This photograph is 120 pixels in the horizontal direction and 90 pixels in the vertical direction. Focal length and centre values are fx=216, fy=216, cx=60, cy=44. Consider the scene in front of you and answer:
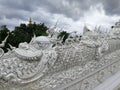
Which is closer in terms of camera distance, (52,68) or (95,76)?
(52,68)

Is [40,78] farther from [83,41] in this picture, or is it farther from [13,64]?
[83,41]

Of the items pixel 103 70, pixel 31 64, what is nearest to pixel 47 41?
pixel 31 64

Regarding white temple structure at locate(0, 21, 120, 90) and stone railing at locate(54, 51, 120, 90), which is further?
stone railing at locate(54, 51, 120, 90)

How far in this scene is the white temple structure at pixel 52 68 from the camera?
120 inches

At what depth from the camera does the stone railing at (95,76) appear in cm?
317

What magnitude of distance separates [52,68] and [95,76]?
97 cm

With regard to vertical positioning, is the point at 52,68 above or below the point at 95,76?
above

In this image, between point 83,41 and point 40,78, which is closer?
point 40,78

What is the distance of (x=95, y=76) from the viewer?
13.6ft

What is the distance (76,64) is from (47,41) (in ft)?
3.42

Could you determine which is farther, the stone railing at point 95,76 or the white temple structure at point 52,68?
the stone railing at point 95,76

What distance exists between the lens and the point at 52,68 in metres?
3.65

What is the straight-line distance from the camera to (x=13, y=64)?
310 centimetres

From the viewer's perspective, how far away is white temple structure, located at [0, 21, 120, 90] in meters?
3.05
